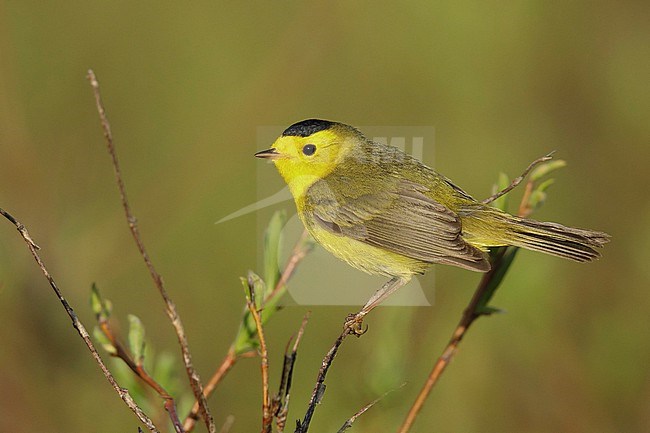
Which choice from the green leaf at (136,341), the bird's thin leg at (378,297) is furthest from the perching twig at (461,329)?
the green leaf at (136,341)

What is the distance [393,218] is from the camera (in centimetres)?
289

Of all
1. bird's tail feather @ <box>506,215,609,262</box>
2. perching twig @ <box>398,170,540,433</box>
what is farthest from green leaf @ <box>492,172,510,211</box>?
bird's tail feather @ <box>506,215,609,262</box>

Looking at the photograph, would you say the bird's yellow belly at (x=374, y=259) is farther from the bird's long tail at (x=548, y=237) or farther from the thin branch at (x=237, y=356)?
the bird's long tail at (x=548, y=237)

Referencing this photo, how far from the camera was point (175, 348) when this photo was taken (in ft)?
15.3

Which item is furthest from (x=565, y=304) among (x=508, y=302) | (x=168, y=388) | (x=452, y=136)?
(x=168, y=388)

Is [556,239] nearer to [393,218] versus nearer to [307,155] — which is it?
[393,218]

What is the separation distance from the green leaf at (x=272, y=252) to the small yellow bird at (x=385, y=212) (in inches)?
12.8

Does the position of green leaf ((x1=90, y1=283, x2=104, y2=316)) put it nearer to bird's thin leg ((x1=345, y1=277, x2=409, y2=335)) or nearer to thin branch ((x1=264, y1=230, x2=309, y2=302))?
thin branch ((x1=264, y1=230, x2=309, y2=302))

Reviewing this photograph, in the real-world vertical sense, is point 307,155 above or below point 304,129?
below

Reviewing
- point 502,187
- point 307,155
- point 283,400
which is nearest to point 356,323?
point 502,187

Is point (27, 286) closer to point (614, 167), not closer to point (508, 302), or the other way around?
point (508, 302)

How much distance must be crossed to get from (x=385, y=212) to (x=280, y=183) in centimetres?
46

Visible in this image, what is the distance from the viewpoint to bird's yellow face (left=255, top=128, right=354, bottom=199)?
2.92 m

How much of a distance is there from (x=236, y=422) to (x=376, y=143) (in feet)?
7.22
